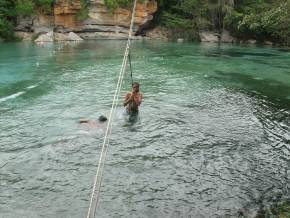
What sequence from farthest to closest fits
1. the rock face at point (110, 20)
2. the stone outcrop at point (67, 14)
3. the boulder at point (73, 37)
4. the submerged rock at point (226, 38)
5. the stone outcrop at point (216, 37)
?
the submerged rock at point (226, 38) → the stone outcrop at point (216, 37) → the rock face at point (110, 20) → the stone outcrop at point (67, 14) → the boulder at point (73, 37)

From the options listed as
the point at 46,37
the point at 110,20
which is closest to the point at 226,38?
the point at 110,20

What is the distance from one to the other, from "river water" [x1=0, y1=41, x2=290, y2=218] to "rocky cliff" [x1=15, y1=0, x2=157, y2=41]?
29.6 meters

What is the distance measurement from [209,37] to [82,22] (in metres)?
18.0

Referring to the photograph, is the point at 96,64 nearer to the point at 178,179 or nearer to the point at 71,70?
the point at 71,70

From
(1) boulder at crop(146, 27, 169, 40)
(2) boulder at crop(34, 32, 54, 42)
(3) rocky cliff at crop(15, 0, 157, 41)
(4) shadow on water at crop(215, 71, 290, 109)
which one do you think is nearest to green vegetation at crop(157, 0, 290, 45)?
(1) boulder at crop(146, 27, 169, 40)

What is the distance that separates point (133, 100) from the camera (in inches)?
645

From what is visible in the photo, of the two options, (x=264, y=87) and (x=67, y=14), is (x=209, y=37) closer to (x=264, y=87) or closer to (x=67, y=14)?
(x=67, y=14)

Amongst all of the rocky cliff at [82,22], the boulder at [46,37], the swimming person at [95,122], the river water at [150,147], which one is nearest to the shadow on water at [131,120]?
the river water at [150,147]

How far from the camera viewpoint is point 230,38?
58.5 meters

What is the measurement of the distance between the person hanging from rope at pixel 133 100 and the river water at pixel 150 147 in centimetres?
49

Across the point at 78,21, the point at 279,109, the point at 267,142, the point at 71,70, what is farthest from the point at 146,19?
the point at 267,142

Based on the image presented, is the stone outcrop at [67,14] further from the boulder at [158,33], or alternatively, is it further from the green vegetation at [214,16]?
the green vegetation at [214,16]

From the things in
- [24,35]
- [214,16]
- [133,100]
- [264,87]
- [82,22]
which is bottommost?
[264,87]

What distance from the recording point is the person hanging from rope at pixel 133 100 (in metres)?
16.0
